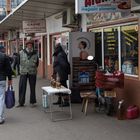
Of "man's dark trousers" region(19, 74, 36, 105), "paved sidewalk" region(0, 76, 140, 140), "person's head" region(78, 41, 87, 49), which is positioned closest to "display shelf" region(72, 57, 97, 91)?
"person's head" region(78, 41, 87, 49)

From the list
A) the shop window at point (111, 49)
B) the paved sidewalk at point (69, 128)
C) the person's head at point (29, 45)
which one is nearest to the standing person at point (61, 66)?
the person's head at point (29, 45)

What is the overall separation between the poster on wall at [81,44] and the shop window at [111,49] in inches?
18.1

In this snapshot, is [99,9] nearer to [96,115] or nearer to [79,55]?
[96,115]

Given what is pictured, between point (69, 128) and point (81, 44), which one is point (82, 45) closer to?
point (81, 44)

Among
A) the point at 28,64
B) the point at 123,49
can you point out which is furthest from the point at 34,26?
the point at 123,49

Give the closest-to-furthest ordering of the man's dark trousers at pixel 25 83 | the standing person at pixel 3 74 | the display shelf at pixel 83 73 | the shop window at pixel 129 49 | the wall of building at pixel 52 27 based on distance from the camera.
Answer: the standing person at pixel 3 74 → the shop window at pixel 129 49 → the man's dark trousers at pixel 25 83 → the display shelf at pixel 83 73 → the wall of building at pixel 52 27

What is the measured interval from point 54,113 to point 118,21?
293 cm

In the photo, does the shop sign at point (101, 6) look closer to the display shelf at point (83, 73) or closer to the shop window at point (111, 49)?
the shop window at point (111, 49)

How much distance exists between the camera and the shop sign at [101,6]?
9.44 metres

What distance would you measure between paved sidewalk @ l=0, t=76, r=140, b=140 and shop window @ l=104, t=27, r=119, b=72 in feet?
5.82

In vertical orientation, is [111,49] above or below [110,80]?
above

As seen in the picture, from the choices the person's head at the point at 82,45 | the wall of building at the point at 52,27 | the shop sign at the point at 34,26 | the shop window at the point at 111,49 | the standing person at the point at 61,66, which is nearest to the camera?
the shop window at the point at 111,49

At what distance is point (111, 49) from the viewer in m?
12.5

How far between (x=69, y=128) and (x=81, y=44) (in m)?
4.32
